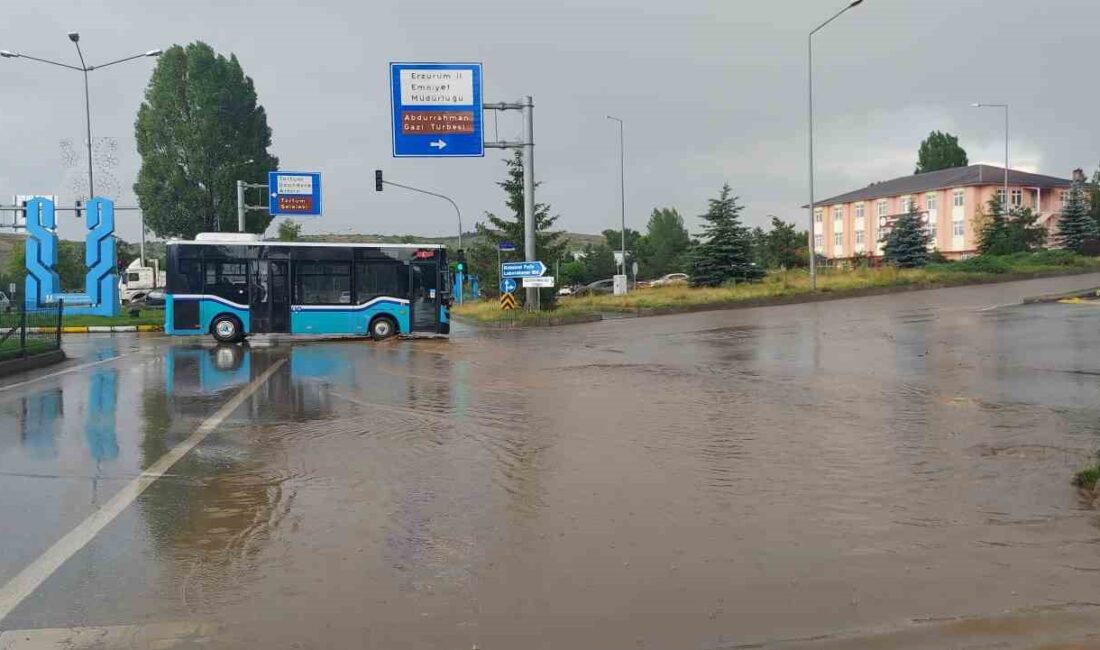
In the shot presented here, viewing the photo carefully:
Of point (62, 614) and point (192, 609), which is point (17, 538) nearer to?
point (62, 614)

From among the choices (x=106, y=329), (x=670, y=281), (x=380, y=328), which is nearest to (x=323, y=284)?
(x=380, y=328)

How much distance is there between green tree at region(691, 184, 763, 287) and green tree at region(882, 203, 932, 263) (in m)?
10.7

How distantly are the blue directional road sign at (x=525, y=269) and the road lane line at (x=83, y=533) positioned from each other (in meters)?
21.8

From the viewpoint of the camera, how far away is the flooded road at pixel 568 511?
4.56 meters

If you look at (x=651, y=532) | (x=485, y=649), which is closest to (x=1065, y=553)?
(x=651, y=532)

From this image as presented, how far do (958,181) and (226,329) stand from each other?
2605 inches

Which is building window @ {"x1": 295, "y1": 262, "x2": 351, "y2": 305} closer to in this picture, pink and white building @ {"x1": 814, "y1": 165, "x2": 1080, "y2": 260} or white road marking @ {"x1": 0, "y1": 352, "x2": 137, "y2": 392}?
white road marking @ {"x1": 0, "y1": 352, "x2": 137, "y2": 392}

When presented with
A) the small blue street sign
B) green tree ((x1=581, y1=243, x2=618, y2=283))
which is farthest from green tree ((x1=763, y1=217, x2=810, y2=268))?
the small blue street sign

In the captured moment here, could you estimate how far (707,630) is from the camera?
443 centimetres

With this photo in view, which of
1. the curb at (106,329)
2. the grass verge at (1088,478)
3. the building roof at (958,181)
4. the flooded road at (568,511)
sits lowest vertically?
the flooded road at (568,511)

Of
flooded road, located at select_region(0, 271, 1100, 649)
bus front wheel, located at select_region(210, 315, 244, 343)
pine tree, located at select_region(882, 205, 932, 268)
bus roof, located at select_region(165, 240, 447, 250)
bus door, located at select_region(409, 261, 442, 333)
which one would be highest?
pine tree, located at select_region(882, 205, 932, 268)

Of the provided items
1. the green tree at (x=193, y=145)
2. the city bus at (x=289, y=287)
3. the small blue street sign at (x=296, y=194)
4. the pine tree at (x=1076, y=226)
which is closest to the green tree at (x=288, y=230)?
the green tree at (x=193, y=145)

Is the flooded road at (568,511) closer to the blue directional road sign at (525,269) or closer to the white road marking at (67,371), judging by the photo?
the white road marking at (67,371)

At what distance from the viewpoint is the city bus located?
25.3m
